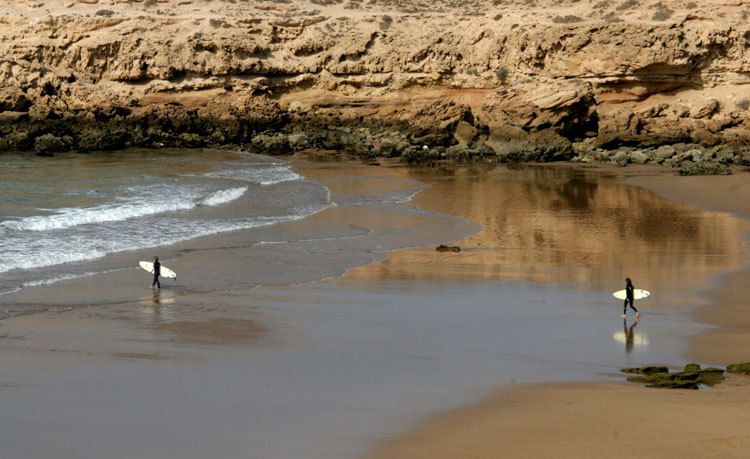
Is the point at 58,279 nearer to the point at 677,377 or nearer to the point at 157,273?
the point at 157,273

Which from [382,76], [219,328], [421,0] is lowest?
[219,328]

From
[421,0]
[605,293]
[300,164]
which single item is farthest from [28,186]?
[421,0]

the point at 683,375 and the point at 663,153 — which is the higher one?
the point at 663,153

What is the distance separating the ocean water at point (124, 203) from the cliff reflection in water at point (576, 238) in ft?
15.7

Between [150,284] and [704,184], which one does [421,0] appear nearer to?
[704,184]

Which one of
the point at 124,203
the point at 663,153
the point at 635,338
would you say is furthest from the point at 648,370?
the point at 663,153

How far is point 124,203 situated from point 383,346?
14528mm

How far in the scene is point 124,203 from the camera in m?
23.6

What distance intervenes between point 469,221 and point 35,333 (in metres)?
12.7

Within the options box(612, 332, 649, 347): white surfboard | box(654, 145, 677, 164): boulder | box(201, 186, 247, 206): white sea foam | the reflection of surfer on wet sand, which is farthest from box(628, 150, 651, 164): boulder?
box(612, 332, 649, 347): white surfboard

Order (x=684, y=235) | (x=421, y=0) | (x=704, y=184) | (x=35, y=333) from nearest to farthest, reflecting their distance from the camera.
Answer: (x=35, y=333) → (x=684, y=235) → (x=704, y=184) → (x=421, y=0)

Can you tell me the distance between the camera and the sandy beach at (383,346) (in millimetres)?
7484

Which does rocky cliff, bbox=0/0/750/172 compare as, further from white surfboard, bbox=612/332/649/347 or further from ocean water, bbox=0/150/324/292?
white surfboard, bbox=612/332/649/347

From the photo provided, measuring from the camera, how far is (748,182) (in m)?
29.1
